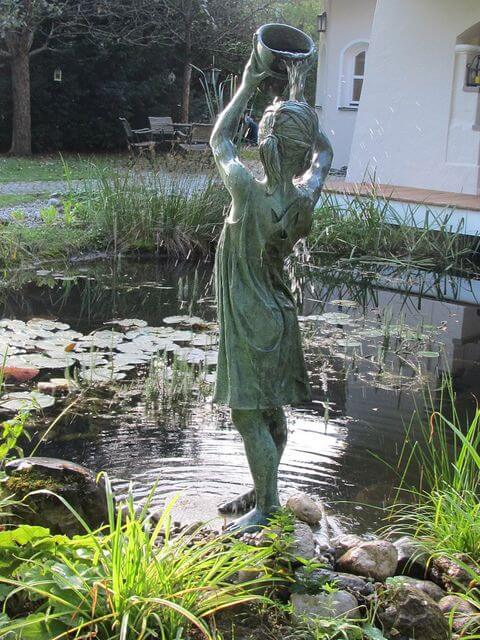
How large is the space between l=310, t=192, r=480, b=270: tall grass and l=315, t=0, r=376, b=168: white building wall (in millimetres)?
7757

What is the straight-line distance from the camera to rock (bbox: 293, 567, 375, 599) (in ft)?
9.74

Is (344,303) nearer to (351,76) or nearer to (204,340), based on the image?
(204,340)

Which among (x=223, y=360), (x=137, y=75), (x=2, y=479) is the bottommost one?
(x=2, y=479)

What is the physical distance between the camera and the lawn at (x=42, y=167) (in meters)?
15.5

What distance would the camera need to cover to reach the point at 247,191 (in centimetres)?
312

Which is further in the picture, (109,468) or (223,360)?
(109,468)

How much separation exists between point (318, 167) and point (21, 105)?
17.5 metres

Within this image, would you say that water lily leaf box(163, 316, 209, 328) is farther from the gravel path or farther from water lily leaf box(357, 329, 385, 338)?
the gravel path

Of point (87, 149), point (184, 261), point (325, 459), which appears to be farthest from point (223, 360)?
point (87, 149)

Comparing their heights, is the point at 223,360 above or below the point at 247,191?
below

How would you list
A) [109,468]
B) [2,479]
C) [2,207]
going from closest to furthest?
[2,479], [109,468], [2,207]

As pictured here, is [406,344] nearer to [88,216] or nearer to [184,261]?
[184,261]

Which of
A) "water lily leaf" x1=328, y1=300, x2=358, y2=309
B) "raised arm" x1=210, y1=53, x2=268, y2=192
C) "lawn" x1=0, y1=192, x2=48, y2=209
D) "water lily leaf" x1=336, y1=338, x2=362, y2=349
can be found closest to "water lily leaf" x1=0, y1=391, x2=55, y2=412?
"raised arm" x1=210, y1=53, x2=268, y2=192

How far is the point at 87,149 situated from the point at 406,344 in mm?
16402
